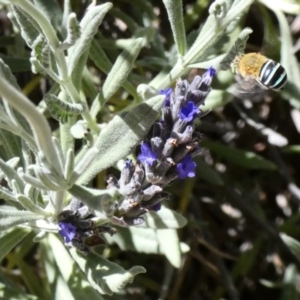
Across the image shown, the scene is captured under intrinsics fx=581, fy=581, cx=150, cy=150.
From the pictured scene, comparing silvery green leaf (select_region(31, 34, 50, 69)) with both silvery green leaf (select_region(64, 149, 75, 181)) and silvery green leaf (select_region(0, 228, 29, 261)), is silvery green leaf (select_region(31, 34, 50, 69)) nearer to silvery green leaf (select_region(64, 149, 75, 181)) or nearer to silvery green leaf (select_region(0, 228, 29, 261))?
silvery green leaf (select_region(64, 149, 75, 181))

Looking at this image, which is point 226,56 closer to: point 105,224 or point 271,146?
point 105,224

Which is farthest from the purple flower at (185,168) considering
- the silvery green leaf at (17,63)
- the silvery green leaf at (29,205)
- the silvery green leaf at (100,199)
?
the silvery green leaf at (17,63)

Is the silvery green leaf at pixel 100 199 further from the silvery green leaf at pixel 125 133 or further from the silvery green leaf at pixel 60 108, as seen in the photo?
the silvery green leaf at pixel 60 108

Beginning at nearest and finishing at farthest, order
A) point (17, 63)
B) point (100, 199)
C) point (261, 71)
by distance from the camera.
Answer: point (100, 199), point (261, 71), point (17, 63)

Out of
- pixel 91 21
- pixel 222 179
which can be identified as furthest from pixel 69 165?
pixel 222 179

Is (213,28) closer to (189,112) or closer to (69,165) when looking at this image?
(189,112)

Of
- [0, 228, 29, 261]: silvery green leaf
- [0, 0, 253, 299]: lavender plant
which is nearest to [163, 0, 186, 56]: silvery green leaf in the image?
[0, 0, 253, 299]: lavender plant
